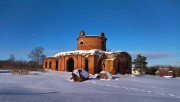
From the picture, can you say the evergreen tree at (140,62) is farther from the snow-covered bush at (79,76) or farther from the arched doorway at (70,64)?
the snow-covered bush at (79,76)

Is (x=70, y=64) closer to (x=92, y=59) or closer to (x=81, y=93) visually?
(x=92, y=59)

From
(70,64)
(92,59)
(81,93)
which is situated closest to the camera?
(81,93)

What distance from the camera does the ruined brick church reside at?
121 feet

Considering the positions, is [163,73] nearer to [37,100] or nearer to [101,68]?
[101,68]

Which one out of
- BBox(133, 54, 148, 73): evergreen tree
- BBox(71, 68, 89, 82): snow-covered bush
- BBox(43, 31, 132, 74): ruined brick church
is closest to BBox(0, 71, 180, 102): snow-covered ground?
BBox(71, 68, 89, 82): snow-covered bush

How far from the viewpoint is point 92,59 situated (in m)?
36.9

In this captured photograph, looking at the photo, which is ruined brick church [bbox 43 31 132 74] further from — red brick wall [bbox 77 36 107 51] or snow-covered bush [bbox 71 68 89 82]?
snow-covered bush [bbox 71 68 89 82]

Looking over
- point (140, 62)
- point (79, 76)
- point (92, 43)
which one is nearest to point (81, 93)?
point (79, 76)

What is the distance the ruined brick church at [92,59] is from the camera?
36.8 meters

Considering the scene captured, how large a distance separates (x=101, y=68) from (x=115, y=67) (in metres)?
2.69

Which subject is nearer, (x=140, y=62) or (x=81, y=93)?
(x=81, y=93)

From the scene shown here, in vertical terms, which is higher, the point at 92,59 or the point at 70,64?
the point at 92,59

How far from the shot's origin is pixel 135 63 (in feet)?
208

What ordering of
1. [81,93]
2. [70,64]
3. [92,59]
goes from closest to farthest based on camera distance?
[81,93], [92,59], [70,64]
